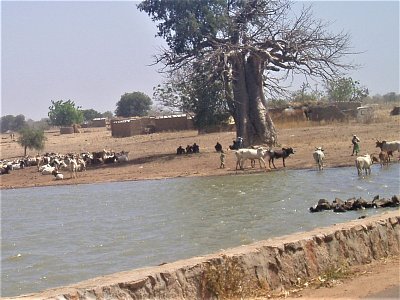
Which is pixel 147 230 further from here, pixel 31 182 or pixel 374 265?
pixel 31 182

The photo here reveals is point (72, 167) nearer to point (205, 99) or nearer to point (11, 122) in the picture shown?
point (205, 99)

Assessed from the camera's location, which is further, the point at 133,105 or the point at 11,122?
the point at 11,122

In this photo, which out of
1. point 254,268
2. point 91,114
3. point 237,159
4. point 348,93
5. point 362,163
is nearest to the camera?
point 254,268

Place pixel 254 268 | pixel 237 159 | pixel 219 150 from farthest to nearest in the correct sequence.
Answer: pixel 219 150, pixel 237 159, pixel 254 268

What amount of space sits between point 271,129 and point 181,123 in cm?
2168

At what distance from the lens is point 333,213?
1592cm

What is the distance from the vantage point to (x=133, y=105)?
108 metres

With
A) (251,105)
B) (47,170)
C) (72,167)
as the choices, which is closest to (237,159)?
(251,105)

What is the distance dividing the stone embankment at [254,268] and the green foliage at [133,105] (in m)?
98.7

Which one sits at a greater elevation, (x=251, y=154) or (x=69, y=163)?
(x=251, y=154)

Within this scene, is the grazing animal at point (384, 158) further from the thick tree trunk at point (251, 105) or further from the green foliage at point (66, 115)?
the green foliage at point (66, 115)

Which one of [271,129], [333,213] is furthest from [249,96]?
[333,213]

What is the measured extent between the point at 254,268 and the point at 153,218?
11.1 m

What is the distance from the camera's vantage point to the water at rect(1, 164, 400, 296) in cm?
1222
